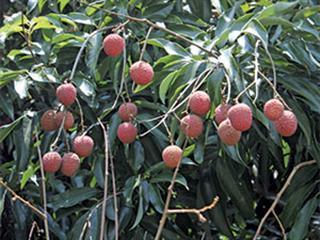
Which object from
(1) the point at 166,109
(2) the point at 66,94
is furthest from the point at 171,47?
(2) the point at 66,94

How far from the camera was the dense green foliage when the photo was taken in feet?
4.84

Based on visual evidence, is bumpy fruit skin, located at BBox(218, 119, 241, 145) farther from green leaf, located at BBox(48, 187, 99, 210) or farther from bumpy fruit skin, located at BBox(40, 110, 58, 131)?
green leaf, located at BBox(48, 187, 99, 210)

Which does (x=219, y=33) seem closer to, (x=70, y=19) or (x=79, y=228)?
(x=70, y=19)

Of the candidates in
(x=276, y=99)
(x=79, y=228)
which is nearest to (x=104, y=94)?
(x=79, y=228)

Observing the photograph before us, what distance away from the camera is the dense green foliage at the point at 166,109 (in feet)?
4.84

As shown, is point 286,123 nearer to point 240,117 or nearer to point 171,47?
point 240,117

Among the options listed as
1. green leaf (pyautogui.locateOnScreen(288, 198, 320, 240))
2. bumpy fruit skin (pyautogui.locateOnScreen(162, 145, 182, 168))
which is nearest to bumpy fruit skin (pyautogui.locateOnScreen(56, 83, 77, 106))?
bumpy fruit skin (pyautogui.locateOnScreen(162, 145, 182, 168))

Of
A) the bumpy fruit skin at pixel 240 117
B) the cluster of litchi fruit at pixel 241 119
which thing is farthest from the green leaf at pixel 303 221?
the bumpy fruit skin at pixel 240 117

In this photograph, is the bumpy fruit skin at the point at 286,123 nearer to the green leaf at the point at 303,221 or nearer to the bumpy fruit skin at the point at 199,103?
the bumpy fruit skin at the point at 199,103

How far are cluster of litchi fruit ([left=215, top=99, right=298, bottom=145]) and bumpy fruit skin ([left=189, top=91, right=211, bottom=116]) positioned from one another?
23 millimetres

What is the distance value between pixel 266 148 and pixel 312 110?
0.20 m

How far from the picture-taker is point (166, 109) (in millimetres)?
1575

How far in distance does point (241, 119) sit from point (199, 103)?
11cm

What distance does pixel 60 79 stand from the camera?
1.63 m
